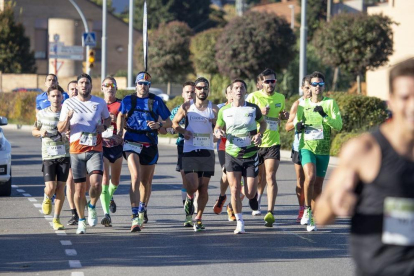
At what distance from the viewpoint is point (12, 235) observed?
11.6 metres

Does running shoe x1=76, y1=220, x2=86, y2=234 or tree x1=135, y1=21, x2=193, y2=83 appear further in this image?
tree x1=135, y1=21, x2=193, y2=83

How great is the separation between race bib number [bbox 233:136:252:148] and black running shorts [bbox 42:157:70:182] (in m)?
2.18

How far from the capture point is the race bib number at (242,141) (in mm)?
12023

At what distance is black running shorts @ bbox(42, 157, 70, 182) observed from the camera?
40.2ft

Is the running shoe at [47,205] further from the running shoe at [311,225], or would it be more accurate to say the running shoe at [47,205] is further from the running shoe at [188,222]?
the running shoe at [311,225]

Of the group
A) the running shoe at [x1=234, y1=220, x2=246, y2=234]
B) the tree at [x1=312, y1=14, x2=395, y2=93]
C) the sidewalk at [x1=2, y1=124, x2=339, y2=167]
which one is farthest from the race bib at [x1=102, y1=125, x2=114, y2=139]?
the tree at [x1=312, y1=14, x2=395, y2=93]

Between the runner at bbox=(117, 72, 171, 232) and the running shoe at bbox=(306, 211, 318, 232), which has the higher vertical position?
the runner at bbox=(117, 72, 171, 232)

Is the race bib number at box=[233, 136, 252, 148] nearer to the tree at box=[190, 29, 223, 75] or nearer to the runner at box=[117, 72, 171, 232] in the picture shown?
the runner at box=[117, 72, 171, 232]

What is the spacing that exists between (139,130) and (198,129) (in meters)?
0.75

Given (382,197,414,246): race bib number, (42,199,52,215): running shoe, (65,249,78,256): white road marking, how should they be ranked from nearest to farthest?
1. (382,197,414,246): race bib number
2. (65,249,78,256): white road marking
3. (42,199,52,215): running shoe

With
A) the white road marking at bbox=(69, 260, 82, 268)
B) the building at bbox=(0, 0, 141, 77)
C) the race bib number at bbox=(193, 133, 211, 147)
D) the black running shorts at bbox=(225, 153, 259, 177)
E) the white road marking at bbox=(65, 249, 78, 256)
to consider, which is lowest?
the white road marking at bbox=(65, 249, 78, 256)

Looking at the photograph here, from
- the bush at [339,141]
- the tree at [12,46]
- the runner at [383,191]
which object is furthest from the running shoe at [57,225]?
the tree at [12,46]

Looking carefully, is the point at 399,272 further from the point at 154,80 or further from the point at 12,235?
the point at 154,80

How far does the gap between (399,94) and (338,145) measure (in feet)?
68.5
